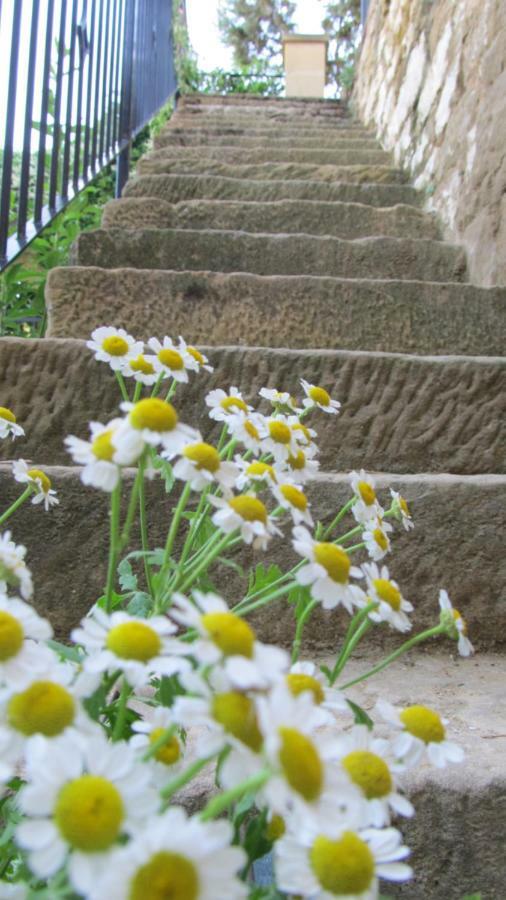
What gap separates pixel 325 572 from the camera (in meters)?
0.54

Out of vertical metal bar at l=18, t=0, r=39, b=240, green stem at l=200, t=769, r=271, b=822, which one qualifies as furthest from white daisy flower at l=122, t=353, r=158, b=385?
vertical metal bar at l=18, t=0, r=39, b=240

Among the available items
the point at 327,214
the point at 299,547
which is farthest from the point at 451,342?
the point at 299,547

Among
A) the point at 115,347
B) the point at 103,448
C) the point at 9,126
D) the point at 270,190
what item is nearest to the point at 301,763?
the point at 103,448

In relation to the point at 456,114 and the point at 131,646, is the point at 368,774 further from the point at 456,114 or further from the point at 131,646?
the point at 456,114

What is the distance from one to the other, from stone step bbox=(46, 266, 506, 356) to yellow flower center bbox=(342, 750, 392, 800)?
56.8 inches

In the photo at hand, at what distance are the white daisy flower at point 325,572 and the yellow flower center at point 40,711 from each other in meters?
0.20

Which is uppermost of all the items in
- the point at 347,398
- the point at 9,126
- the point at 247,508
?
the point at 9,126

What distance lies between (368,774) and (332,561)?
16cm

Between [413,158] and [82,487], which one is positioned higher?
[413,158]

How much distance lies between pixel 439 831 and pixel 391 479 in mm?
536

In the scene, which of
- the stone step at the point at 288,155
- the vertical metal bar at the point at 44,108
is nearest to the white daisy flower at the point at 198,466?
the vertical metal bar at the point at 44,108

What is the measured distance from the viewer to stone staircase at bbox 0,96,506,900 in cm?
93

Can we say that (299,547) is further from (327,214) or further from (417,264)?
(327,214)

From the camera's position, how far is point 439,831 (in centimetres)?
80
